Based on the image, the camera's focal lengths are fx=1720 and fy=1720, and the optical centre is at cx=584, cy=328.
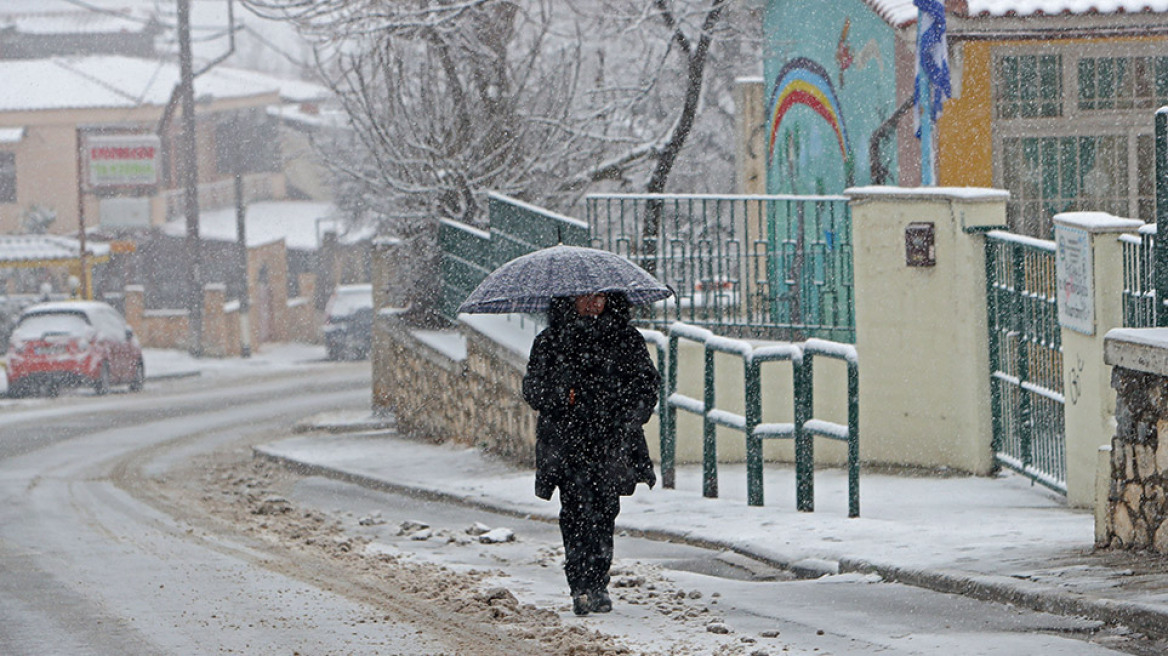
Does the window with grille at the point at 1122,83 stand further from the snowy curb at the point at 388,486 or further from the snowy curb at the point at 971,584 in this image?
the snowy curb at the point at 971,584

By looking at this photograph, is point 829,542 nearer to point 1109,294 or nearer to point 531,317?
point 1109,294

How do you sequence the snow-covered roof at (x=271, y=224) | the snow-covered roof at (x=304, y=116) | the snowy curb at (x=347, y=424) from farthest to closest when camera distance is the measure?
the snow-covered roof at (x=304, y=116)
the snow-covered roof at (x=271, y=224)
the snowy curb at (x=347, y=424)

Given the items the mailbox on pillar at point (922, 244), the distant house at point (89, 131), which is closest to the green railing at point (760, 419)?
the mailbox on pillar at point (922, 244)

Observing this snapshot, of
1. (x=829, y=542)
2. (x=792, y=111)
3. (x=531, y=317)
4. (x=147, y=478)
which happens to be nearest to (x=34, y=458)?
(x=147, y=478)

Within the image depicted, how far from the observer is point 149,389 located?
29562 mm

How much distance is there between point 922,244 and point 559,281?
4.98 metres

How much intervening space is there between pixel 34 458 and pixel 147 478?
8.60ft

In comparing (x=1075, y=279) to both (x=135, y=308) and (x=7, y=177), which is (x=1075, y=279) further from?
(x=7, y=177)

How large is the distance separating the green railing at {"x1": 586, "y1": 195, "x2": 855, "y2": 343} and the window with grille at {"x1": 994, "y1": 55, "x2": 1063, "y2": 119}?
1.58 metres

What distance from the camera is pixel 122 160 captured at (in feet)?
143

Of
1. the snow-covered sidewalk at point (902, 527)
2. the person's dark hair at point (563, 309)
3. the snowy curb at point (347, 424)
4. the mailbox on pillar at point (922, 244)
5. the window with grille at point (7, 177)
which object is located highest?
the window with grille at point (7, 177)

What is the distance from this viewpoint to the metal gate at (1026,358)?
1009 centimetres

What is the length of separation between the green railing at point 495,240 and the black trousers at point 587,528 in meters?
6.14

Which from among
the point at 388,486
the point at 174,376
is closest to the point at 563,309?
the point at 388,486
